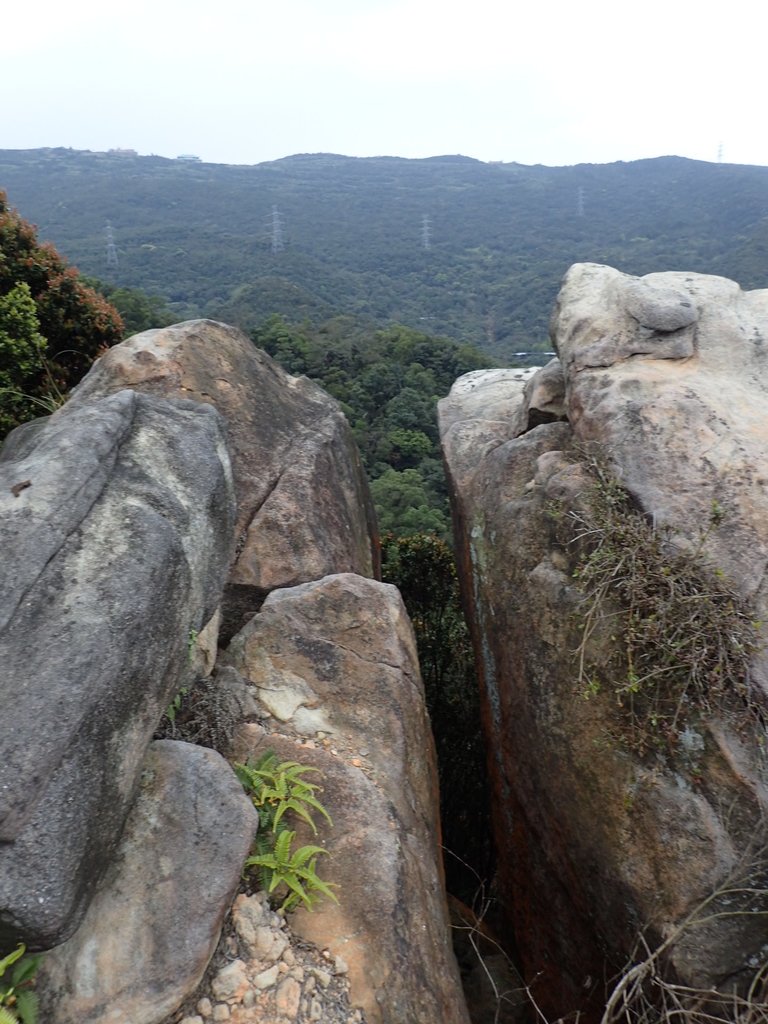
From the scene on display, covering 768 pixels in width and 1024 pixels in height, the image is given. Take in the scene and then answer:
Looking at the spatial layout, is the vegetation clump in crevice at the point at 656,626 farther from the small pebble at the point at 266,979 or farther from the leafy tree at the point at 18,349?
the leafy tree at the point at 18,349

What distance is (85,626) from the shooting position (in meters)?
3.75

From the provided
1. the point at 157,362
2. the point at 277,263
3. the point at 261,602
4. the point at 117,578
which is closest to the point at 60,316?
the point at 157,362

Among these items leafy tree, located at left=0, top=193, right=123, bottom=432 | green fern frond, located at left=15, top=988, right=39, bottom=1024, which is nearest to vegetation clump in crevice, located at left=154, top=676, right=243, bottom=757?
green fern frond, located at left=15, top=988, right=39, bottom=1024

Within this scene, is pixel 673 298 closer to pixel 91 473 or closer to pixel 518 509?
pixel 518 509

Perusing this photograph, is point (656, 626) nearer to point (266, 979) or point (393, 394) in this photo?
point (266, 979)

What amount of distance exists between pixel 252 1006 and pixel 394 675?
2.22 m

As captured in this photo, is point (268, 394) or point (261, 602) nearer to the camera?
point (261, 602)

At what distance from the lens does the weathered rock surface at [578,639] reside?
4381mm

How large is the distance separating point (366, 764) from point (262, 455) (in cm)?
284

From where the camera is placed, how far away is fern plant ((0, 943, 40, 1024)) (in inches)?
129

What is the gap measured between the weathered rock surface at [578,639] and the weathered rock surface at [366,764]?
0.80 metres

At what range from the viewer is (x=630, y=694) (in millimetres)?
4781

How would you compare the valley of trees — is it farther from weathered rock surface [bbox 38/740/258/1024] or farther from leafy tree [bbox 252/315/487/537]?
weathered rock surface [bbox 38/740/258/1024]

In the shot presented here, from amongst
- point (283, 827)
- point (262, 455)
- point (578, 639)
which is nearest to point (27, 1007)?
point (283, 827)
